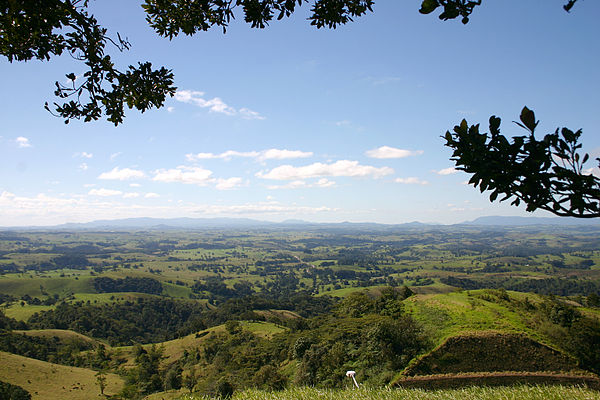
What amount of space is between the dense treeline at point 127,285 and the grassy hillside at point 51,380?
9799 centimetres

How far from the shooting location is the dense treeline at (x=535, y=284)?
116875mm

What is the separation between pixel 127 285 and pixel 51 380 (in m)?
111

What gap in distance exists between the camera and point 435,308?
113 ft

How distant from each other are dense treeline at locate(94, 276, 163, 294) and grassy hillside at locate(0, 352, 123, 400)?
9799cm

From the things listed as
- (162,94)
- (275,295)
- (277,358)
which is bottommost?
(275,295)

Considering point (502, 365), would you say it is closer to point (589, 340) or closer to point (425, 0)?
point (589, 340)

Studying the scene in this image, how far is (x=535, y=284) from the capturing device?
419ft

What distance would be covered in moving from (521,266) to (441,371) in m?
202

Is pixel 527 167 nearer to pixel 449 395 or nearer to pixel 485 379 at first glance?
pixel 449 395

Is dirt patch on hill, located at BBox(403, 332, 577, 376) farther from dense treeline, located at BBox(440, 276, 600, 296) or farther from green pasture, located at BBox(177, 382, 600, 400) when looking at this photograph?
dense treeline, located at BBox(440, 276, 600, 296)

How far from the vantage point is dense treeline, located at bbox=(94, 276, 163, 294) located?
154875 millimetres

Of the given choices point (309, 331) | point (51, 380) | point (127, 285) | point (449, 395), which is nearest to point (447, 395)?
point (449, 395)

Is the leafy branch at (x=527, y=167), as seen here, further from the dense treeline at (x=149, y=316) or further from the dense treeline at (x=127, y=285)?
the dense treeline at (x=127, y=285)

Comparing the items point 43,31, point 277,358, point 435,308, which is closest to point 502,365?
point 435,308
